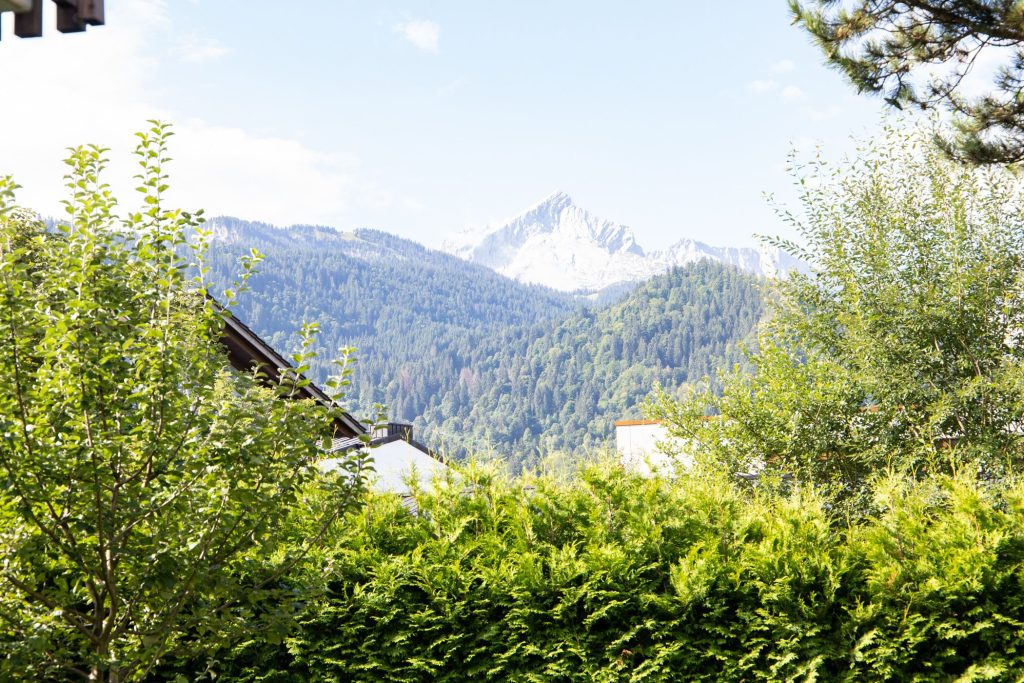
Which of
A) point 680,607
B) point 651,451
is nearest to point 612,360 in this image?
point 651,451

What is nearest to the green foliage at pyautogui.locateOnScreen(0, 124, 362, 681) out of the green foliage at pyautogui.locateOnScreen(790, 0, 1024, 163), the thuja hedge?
the thuja hedge

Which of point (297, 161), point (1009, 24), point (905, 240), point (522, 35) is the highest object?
point (297, 161)

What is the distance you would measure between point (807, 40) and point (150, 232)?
7110 millimetres

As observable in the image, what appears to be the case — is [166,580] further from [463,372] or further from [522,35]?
[463,372]

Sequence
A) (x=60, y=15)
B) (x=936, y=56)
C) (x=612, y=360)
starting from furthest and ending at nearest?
(x=612, y=360)
(x=936, y=56)
(x=60, y=15)

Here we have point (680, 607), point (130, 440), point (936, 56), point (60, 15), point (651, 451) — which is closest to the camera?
point (60, 15)

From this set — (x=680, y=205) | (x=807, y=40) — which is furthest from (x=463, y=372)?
(x=807, y=40)

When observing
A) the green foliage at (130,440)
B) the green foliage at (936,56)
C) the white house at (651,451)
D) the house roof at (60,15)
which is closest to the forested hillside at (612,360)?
the white house at (651,451)

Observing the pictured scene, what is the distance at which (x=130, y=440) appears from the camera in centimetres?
390

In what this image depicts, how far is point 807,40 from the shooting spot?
9.02 metres

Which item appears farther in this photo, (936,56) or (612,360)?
(612,360)

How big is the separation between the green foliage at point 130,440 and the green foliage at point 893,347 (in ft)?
30.0

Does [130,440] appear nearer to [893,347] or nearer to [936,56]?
[936,56]

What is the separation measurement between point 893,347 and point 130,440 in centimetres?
1048
